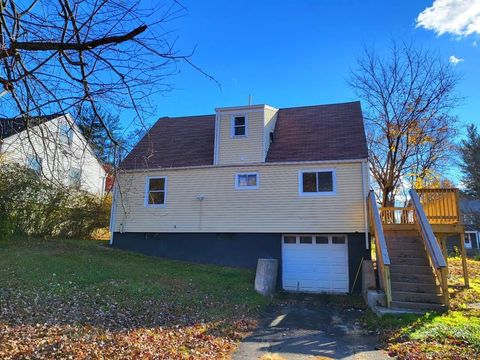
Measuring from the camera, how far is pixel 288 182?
14.3m

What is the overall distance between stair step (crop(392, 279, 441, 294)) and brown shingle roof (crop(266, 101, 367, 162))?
5304mm

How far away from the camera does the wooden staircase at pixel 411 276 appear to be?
8961 mm

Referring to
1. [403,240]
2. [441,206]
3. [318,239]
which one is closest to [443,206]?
[441,206]

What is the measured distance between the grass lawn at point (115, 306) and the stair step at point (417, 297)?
3.48 meters

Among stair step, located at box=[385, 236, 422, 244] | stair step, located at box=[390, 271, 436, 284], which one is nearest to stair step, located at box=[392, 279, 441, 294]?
stair step, located at box=[390, 271, 436, 284]

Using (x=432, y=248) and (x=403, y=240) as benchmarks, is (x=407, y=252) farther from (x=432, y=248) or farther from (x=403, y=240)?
(x=432, y=248)

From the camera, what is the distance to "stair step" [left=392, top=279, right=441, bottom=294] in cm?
939

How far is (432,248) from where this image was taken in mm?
9422

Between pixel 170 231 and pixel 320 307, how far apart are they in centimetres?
714

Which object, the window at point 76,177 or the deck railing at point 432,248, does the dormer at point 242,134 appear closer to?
the window at point 76,177

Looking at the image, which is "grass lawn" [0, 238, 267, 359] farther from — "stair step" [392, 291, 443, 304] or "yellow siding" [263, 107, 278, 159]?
"yellow siding" [263, 107, 278, 159]

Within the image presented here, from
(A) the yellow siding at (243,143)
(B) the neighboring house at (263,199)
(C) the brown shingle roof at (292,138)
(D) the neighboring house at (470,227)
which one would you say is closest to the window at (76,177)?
(B) the neighboring house at (263,199)

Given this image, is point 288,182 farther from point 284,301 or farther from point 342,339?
point 342,339

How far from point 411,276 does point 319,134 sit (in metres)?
7.32
